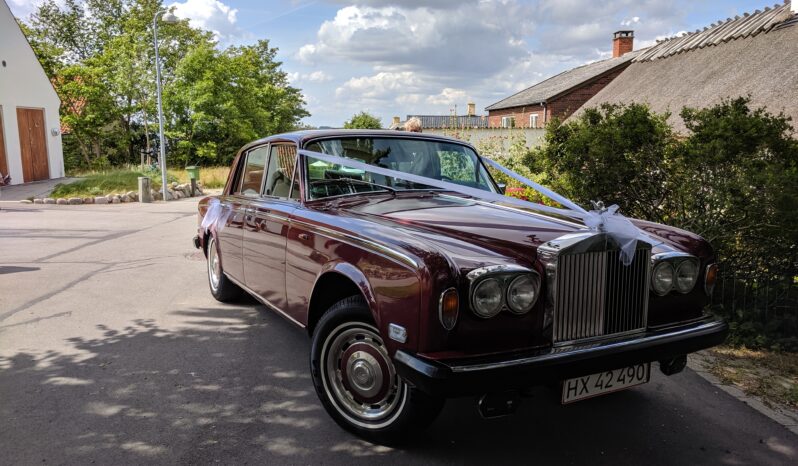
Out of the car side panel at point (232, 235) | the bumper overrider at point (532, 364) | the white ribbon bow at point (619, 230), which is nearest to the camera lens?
the bumper overrider at point (532, 364)

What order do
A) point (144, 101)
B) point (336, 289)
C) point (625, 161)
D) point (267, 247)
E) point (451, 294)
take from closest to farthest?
point (451, 294) → point (336, 289) → point (267, 247) → point (625, 161) → point (144, 101)

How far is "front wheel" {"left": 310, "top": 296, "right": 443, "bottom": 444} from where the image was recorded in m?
3.04

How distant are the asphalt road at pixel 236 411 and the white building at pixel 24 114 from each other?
64.2 ft

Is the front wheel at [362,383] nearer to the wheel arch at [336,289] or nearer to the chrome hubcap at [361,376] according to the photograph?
the chrome hubcap at [361,376]

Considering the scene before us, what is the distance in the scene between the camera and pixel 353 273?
3189 mm

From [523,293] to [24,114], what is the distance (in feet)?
86.5

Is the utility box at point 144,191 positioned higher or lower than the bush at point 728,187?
lower

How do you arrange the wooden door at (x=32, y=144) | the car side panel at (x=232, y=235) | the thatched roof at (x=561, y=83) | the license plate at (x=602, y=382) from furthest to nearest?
1. the thatched roof at (x=561, y=83)
2. the wooden door at (x=32, y=144)
3. the car side panel at (x=232, y=235)
4. the license plate at (x=602, y=382)

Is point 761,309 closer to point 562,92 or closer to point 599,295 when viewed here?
point 599,295

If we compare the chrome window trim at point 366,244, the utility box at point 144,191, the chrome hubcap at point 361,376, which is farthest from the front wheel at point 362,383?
the utility box at point 144,191

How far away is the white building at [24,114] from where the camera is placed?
72.3 ft

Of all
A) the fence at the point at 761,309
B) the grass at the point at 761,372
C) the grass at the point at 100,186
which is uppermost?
the grass at the point at 100,186

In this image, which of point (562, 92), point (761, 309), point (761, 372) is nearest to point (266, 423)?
point (761, 372)

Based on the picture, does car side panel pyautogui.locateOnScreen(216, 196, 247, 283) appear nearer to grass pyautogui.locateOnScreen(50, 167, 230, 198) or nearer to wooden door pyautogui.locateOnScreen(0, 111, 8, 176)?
grass pyautogui.locateOnScreen(50, 167, 230, 198)
